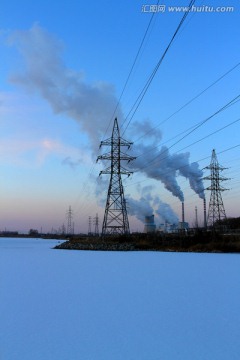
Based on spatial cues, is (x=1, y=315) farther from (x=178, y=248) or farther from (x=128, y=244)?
(x=128, y=244)

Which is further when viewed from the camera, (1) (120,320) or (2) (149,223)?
(2) (149,223)

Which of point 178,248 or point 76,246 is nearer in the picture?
point 178,248

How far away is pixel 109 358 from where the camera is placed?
4484 millimetres

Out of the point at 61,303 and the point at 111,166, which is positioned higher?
the point at 111,166

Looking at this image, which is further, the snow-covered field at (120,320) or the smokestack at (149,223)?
the smokestack at (149,223)

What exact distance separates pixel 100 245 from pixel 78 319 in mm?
29162

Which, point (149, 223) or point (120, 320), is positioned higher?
point (149, 223)

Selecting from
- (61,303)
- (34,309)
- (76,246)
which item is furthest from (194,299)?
(76,246)

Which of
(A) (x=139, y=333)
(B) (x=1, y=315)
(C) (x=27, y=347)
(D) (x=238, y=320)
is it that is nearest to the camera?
(C) (x=27, y=347)

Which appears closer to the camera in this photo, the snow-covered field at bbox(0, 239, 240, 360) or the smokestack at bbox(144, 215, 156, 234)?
the snow-covered field at bbox(0, 239, 240, 360)

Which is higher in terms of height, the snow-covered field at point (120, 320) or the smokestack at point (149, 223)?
the smokestack at point (149, 223)

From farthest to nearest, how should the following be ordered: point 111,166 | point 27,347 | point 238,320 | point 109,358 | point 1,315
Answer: point 111,166 → point 1,315 → point 238,320 → point 27,347 → point 109,358

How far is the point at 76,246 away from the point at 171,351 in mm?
35497

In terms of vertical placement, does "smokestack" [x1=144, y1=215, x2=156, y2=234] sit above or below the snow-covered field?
above
